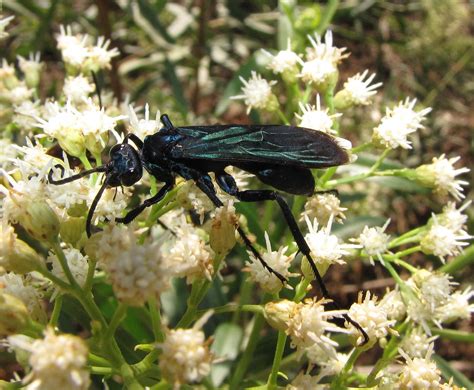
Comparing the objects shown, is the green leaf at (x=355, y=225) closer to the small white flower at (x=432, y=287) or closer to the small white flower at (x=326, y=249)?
the small white flower at (x=432, y=287)

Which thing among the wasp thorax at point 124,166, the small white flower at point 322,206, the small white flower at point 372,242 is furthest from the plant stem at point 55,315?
the small white flower at point 372,242

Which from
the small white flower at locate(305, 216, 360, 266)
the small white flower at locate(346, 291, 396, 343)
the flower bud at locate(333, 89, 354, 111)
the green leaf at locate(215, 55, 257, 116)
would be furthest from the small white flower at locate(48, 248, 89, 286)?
the green leaf at locate(215, 55, 257, 116)

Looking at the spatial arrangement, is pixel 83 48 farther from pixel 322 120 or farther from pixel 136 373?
pixel 136 373

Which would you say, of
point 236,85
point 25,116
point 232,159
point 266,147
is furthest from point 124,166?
point 236,85

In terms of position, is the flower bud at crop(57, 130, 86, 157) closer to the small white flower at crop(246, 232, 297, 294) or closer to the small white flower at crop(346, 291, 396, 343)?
the small white flower at crop(246, 232, 297, 294)

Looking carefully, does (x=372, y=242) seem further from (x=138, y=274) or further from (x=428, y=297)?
(x=138, y=274)
